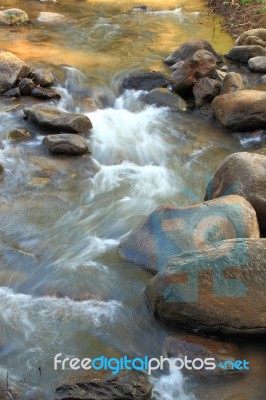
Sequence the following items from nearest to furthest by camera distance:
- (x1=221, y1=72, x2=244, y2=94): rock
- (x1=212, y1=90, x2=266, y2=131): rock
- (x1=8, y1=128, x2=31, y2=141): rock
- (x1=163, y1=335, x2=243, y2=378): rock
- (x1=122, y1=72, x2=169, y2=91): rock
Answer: (x1=163, y1=335, x2=243, y2=378): rock
(x1=8, y1=128, x2=31, y2=141): rock
(x1=212, y1=90, x2=266, y2=131): rock
(x1=221, y1=72, x2=244, y2=94): rock
(x1=122, y1=72, x2=169, y2=91): rock

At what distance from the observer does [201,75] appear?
A: 34.5 feet

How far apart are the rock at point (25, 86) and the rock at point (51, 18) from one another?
18.3ft

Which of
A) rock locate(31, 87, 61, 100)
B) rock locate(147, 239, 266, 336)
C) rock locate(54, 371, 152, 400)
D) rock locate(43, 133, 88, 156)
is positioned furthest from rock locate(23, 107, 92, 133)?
rock locate(54, 371, 152, 400)

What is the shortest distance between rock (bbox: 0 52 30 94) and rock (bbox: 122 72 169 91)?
2240 millimetres

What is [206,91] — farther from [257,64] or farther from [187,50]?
[257,64]

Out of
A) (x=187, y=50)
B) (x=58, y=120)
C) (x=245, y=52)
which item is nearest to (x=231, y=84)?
(x=187, y=50)

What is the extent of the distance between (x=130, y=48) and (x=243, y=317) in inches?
400

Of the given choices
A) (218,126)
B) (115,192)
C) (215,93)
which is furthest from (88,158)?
(215,93)

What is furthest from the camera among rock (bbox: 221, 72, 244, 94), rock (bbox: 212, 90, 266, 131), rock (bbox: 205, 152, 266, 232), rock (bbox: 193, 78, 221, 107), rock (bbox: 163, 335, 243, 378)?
rock (bbox: 193, 78, 221, 107)

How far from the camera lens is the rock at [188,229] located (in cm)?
532

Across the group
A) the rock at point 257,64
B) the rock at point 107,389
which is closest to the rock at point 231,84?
the rock at point 257,64

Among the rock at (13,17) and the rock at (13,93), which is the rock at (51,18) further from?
the rock at (13,93)

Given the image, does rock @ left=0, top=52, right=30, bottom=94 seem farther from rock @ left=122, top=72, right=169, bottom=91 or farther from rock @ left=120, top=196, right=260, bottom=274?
rock @ left=120, top=196, right=260, bottom=274

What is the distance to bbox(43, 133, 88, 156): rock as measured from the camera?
8047mm
